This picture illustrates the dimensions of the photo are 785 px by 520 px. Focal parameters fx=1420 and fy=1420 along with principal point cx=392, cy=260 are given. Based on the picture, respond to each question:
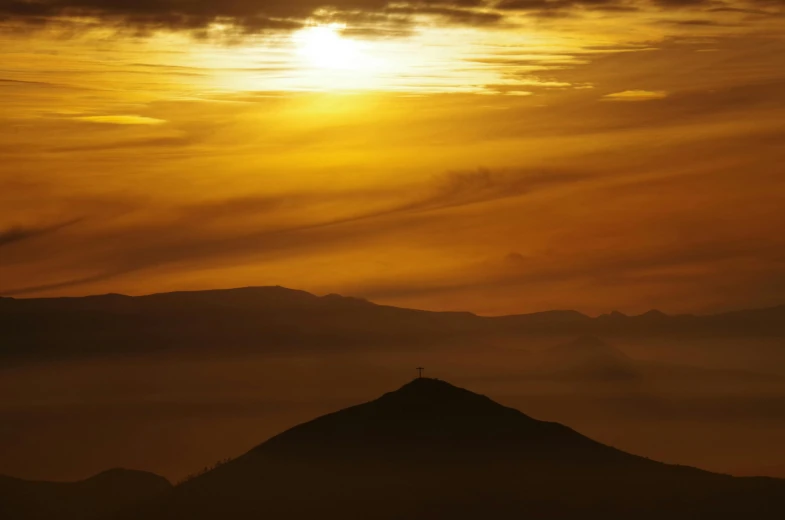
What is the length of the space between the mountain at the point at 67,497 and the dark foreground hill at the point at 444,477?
53.9 meters

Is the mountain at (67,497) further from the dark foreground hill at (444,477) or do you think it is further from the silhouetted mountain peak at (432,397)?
the silhouetted mountain peak at (432,397)

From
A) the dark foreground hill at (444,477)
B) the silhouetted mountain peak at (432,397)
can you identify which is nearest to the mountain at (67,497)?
the dark foreground hill at (444,477)

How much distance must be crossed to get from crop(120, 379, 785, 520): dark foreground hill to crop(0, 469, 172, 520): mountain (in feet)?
177

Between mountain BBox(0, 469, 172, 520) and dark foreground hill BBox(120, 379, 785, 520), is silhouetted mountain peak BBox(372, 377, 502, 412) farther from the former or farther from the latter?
mountain BBox(0, 469, 172, 520)

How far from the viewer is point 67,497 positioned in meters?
185

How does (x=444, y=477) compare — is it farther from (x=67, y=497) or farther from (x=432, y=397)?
(x=67, y=497)

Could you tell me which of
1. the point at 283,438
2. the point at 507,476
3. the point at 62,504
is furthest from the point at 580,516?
the point at 62,504

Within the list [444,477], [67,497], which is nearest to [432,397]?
[444,477]

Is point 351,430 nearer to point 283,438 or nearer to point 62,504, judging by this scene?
point 283,438

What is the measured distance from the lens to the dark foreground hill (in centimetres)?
11006

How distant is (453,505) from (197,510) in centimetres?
A: 2134

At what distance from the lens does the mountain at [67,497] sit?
17438 centimetres

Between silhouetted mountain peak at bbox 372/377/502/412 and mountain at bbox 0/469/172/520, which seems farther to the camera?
mountain at bbox 0/469/172/520

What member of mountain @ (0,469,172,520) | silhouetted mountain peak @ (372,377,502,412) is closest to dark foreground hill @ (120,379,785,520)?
silhouetted mountain peak @ (372,377,502,412)
